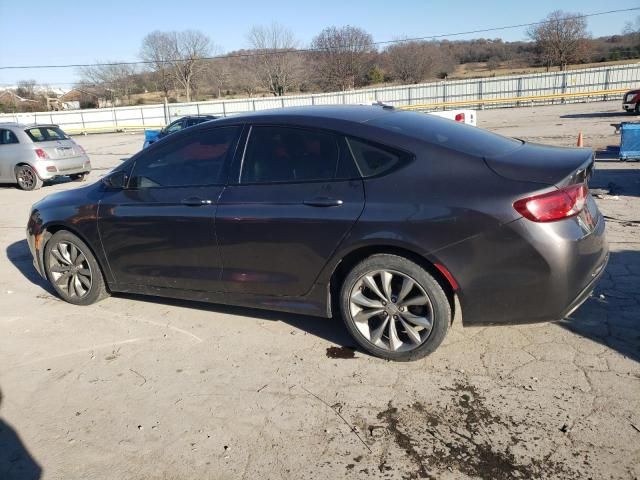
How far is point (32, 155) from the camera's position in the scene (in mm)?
12320

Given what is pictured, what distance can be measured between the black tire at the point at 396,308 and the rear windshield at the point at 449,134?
2.79 ft

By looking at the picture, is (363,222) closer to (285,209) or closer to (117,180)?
(285,209)

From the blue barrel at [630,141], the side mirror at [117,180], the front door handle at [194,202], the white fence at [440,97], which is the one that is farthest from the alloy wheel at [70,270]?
the white fence at [440,97]

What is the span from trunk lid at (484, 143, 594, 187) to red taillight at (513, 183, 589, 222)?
0.07 metres

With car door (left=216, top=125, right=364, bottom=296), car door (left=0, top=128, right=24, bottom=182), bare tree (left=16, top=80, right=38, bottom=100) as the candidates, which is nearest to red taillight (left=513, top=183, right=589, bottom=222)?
car door (left=216, top=125, right=364, bottom=296)

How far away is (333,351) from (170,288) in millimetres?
1518

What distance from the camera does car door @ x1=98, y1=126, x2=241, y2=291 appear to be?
3.95 meters

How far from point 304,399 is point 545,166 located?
208 cm

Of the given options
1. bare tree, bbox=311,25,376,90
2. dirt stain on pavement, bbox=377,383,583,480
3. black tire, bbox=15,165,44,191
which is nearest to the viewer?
dirt stain on pavement, bbox=377,383,583,480

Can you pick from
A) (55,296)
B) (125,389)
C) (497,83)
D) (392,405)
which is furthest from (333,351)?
(497,83)

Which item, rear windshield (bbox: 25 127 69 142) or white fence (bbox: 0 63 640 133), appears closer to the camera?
rear windshield (bbox: 25 127 69 142)

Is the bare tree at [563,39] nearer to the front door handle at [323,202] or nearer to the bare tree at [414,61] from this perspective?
the bare tree at [414,61]

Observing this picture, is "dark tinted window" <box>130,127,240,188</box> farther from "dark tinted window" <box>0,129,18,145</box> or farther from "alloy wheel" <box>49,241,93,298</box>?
"dark tinted window" <box>0,129,18,145</box>

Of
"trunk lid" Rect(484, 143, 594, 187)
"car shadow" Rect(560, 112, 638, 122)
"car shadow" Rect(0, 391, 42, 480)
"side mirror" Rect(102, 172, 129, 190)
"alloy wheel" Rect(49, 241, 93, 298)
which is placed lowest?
"car shadow" Rect(0, 391, 42, 480)
